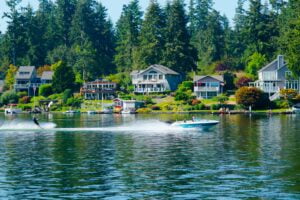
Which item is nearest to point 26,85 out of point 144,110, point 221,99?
point 144,110

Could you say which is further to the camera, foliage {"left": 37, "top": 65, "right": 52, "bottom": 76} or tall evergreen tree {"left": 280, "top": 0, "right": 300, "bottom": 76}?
foliage {"left": 37, "top": 65, "right": 52, "bottom": 76}

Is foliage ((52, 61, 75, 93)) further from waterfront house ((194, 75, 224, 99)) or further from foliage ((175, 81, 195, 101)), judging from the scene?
waterfront house ((194, 75, 224, 99))

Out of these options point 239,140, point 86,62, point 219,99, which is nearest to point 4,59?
point 86,62

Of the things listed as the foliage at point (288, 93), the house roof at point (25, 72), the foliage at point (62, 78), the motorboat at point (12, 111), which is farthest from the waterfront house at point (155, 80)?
the foliage at point (288, 93)

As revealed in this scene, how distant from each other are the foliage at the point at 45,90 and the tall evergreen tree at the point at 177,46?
1067 inches

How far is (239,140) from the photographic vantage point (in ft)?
219

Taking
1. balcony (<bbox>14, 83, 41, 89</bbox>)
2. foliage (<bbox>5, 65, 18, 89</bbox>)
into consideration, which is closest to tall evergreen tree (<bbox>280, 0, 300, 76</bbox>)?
balcony (<bbox>14, 83, 41, 89</bbox>)

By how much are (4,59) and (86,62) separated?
2567 centimetres

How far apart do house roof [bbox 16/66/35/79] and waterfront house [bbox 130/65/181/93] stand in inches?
1132

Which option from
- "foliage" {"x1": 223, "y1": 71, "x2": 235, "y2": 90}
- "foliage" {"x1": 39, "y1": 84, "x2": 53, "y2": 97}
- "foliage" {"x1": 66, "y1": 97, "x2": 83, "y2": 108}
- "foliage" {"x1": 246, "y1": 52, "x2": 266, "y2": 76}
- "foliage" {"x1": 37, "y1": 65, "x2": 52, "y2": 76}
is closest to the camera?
"foliage" {"x1": 66, "y1": 97, "x2": 83, "y2": 108}

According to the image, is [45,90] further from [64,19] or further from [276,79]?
[276,79]

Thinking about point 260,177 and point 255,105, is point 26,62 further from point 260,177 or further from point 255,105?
point 260,177

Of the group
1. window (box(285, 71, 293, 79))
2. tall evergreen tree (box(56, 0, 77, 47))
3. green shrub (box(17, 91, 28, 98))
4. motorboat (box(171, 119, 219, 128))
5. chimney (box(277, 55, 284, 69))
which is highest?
tall evergreen tree (box(56, 0, 77, 47))

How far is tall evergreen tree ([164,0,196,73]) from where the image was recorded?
518 ft
